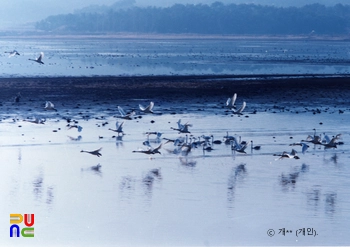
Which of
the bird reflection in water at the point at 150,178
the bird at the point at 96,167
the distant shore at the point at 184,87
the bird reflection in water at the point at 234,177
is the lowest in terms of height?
the distant shore at the point at 184,87

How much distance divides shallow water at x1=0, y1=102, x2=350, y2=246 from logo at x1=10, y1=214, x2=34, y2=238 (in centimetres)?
10

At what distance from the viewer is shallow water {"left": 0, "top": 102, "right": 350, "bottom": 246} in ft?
36.4

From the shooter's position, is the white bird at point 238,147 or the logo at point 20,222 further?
the white bird at point 238,147

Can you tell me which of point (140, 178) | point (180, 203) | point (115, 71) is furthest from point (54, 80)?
point (180, 203)

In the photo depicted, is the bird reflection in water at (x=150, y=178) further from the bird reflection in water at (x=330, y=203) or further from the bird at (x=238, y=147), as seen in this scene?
the bird reflection in water at (x=330, y=203)

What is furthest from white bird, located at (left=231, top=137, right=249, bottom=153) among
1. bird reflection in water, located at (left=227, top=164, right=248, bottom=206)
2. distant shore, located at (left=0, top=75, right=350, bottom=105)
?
distant shore, located at (left=0, top=75, right=350, bottom=105)

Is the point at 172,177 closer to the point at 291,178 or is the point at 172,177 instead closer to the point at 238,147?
the point at 291,178

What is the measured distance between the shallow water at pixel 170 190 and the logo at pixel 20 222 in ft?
0.34

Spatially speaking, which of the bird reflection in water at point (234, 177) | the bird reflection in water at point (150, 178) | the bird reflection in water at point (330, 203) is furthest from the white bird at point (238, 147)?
the bird reflection in water at point (330, 203)

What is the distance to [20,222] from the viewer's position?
1105 centimetres

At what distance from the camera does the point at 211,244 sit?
1055 cm

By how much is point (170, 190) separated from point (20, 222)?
3.54 meters

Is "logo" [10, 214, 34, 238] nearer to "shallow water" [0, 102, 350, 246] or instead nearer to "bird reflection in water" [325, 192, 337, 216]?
"shallow water" [0, 102, 350, 246]

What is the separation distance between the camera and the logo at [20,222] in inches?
421
